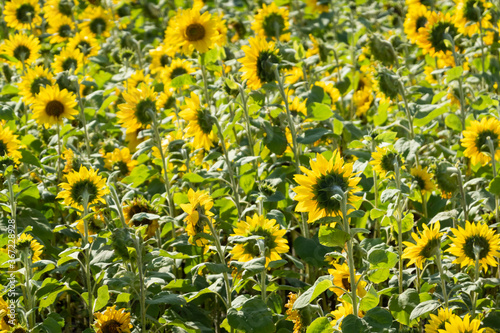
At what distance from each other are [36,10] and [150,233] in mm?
2747

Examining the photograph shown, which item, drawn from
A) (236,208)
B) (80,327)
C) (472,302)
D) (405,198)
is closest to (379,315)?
(472,302)

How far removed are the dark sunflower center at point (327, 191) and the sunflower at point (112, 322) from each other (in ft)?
2.81

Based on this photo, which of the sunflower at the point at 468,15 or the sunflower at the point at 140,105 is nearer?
the sunflower at the point at 140,105

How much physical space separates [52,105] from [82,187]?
2.93 feet

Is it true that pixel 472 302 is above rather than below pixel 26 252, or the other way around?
below

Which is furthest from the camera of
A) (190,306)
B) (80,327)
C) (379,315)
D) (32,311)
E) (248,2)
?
(248,2)

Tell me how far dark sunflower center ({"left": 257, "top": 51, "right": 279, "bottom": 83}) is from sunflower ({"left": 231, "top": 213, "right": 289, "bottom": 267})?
0.77 metres

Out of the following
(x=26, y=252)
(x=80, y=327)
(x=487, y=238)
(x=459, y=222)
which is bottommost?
(x=80, y=327)

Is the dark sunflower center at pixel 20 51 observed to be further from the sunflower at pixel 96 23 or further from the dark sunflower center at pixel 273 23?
the dark sunflower center at pixel 273 23

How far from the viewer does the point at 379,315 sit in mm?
1950

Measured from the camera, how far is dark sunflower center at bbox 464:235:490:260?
86.7 inches

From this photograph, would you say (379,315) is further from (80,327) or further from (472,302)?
(80,327)

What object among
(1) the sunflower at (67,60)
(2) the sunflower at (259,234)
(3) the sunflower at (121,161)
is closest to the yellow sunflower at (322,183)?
(2) the sunflower at (259,234)

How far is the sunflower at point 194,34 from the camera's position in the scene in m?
3.13
